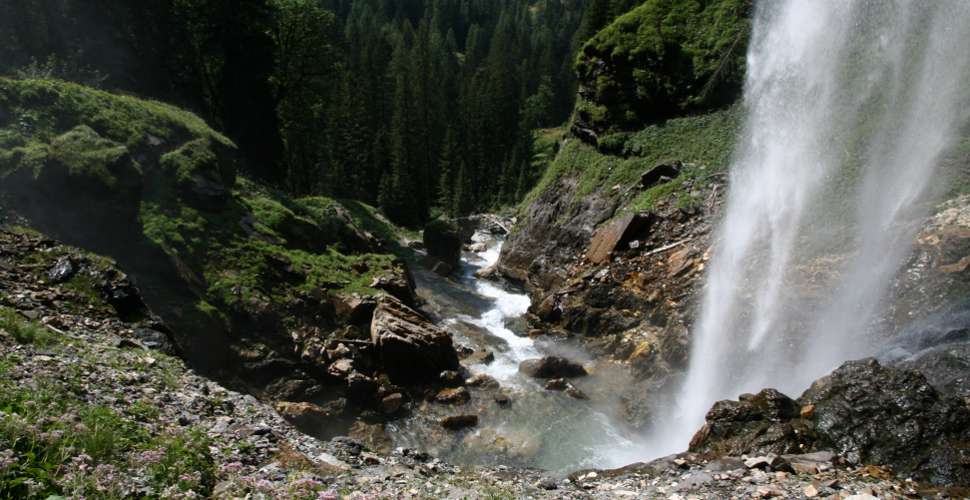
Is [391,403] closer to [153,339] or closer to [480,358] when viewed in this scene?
[480,358]

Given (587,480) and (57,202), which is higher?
(57,202)

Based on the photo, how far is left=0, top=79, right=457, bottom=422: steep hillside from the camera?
1516 cm

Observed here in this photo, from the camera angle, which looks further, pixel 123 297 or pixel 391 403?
pixel 391 403

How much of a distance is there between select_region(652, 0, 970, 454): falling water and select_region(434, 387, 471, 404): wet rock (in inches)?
249

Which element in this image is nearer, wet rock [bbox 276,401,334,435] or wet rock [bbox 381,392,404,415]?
wet rock [bbox 276,401,334,435]

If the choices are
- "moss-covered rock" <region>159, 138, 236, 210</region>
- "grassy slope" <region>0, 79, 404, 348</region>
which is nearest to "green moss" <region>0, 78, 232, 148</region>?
"grassy slope" <region>0, 79, 404, 348</region>

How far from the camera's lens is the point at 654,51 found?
109 ft

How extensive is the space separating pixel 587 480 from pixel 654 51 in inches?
1162

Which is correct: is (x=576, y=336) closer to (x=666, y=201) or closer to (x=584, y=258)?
(x=584, y=258)

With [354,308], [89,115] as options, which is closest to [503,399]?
[354,308]

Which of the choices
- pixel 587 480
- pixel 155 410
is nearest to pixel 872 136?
pixel 587 480

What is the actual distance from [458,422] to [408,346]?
10.4 ft

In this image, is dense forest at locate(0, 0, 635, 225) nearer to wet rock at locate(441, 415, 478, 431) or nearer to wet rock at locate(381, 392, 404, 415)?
wet rock at locate(381, 392, 404, 415)

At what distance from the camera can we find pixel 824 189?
21.2 meters
